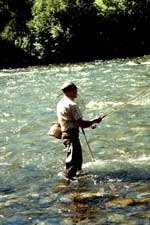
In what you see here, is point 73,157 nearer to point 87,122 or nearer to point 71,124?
point 71,124

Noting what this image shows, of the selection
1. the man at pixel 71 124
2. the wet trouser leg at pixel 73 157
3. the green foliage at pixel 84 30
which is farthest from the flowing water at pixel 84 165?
the green foliage at pixel 84 30

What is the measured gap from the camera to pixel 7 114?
20.2 meters

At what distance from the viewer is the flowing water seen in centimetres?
957

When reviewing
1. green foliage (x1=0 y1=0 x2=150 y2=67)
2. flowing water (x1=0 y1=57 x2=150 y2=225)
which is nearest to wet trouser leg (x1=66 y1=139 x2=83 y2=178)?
flowing water (x1=0 y1=57 x2=150 y2=225)

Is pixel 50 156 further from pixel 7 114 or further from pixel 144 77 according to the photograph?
pixel 144 77

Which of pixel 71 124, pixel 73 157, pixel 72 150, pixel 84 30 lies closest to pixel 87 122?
pixel 71 124

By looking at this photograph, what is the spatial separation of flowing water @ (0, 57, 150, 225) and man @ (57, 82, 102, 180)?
400 millimetres

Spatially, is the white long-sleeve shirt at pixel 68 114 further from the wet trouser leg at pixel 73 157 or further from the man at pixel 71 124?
the wet trouser leg at pixel 73 157

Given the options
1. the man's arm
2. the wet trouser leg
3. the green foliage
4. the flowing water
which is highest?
the green foliage

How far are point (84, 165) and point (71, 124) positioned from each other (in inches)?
70.6

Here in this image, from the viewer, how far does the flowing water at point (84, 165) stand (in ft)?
31.4

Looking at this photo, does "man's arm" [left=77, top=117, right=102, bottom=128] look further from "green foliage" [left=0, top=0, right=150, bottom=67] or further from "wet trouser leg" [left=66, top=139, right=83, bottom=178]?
"green foliage" [left=0, top=0, right=150, bottom=67]

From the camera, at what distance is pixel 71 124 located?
11.3 metres

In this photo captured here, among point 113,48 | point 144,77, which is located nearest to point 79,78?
point 144,77
